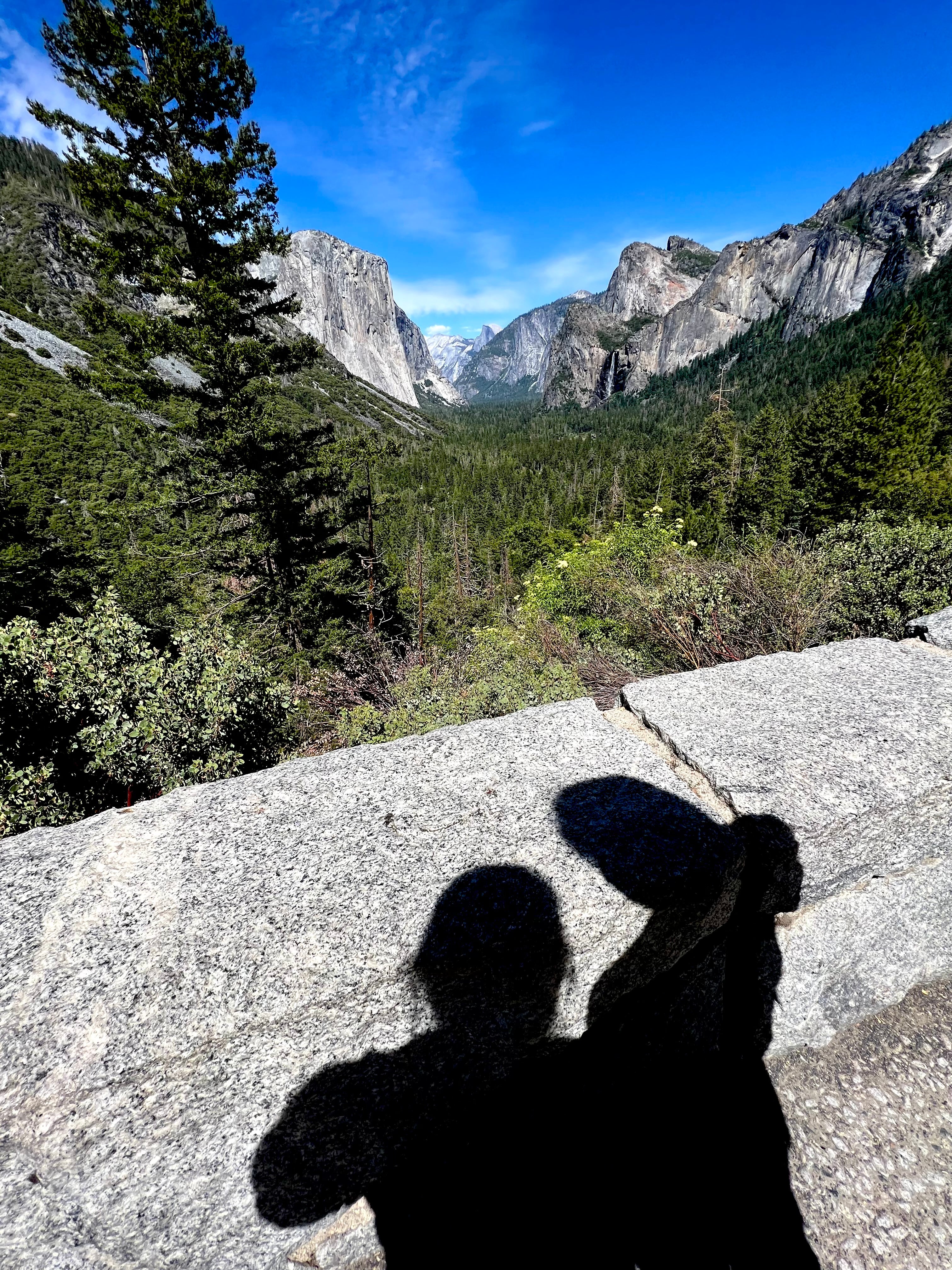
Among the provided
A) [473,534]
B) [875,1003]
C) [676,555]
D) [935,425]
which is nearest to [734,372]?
[473,534]

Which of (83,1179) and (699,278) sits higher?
(699,278)

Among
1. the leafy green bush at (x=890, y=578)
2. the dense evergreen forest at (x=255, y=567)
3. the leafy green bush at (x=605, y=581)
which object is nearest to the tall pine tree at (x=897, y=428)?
the dense evergreen forest at (x=255, y=567)

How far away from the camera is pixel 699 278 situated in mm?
192125

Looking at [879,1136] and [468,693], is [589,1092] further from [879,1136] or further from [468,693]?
[468,693]

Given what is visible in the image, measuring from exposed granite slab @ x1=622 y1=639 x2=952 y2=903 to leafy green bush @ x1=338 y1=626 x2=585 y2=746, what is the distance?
7.96ft

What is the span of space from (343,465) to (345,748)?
930 cm

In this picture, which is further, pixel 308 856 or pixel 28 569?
pixel 28 569

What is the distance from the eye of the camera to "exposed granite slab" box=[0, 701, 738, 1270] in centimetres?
166

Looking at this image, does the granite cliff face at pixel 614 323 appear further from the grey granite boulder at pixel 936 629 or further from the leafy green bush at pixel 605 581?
the grey granite boulder at pixel 936 629

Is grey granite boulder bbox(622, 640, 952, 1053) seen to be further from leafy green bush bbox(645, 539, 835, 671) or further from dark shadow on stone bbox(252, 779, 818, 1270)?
leafy green bush bbox(645, 539, 835, 671)

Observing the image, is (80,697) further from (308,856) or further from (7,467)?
(7,467)

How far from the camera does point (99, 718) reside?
498 cm

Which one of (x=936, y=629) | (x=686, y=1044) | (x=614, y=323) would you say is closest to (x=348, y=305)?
(x=614, y=323)

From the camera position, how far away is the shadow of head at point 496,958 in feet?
6.22
